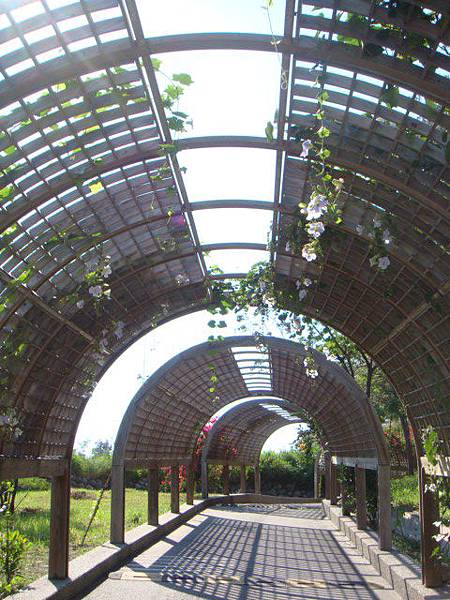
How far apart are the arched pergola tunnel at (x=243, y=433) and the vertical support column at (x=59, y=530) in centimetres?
1322

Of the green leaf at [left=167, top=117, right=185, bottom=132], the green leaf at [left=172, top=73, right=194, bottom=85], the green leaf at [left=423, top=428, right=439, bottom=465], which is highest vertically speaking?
the green leaf at [left=172, top=73, right=194, bottom=85]

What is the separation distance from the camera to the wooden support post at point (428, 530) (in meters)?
7.11

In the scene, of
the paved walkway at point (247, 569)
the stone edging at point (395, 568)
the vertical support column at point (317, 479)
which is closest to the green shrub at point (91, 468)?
the vertical support column at point (317, 479)

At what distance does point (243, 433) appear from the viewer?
25.5 meters

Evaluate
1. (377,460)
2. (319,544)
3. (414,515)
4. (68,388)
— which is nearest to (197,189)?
(68,388)

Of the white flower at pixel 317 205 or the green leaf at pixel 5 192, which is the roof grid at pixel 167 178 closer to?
the green leaf at pixel 5 192

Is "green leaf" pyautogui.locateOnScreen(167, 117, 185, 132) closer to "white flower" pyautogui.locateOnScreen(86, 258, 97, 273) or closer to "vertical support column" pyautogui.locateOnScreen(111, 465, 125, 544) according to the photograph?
"white flower" pyautogui.locateOnScreen(86, 258, 97, 273)

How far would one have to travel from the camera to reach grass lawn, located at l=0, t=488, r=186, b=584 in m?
9.42

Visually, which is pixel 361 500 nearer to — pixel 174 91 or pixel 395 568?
pixel 395 568

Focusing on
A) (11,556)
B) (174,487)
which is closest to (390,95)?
(11,556)

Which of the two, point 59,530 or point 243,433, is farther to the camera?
point 243,433

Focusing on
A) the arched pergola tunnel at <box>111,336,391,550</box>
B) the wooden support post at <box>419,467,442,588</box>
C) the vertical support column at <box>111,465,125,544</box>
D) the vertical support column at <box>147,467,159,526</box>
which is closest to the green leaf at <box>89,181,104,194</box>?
the arched pergola tunnel at <box>111,336,391,550</box>

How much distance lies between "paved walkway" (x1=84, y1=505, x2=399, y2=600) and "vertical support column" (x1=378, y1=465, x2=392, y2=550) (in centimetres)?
48

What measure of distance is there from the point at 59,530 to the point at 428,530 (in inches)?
162
